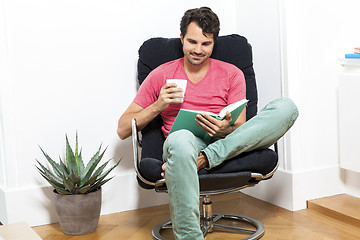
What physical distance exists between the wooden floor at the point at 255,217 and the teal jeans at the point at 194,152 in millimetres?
520

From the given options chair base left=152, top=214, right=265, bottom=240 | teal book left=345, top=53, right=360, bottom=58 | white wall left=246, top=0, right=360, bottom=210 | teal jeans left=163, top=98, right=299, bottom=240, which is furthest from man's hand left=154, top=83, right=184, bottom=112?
teal book left=345, top=53, right=360, bottom=58

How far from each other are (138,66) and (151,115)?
415 mm

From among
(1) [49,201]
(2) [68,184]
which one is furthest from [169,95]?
(1) [49,201]

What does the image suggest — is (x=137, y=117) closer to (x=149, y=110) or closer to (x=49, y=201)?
(x=149, y=110)

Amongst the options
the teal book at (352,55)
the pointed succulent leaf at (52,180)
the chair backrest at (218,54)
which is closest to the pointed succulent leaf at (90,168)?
the pointed succulent leaf at (52,180)

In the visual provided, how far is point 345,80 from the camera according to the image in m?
3.15

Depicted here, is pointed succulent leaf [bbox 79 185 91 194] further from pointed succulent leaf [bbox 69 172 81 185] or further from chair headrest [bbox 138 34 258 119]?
chair headrest [bbox 138 34 258 119]

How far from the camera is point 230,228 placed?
113 inches

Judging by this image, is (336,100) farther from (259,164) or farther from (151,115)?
(151,115)

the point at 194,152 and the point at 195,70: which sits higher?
the point at 195,70

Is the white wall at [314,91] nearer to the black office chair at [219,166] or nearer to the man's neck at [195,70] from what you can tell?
the black office chair at [219,166]

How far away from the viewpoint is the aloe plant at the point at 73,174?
9.58 feet

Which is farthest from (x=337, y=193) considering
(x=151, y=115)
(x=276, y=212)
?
(x=151, y=115)

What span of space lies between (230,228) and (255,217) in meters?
0.30
